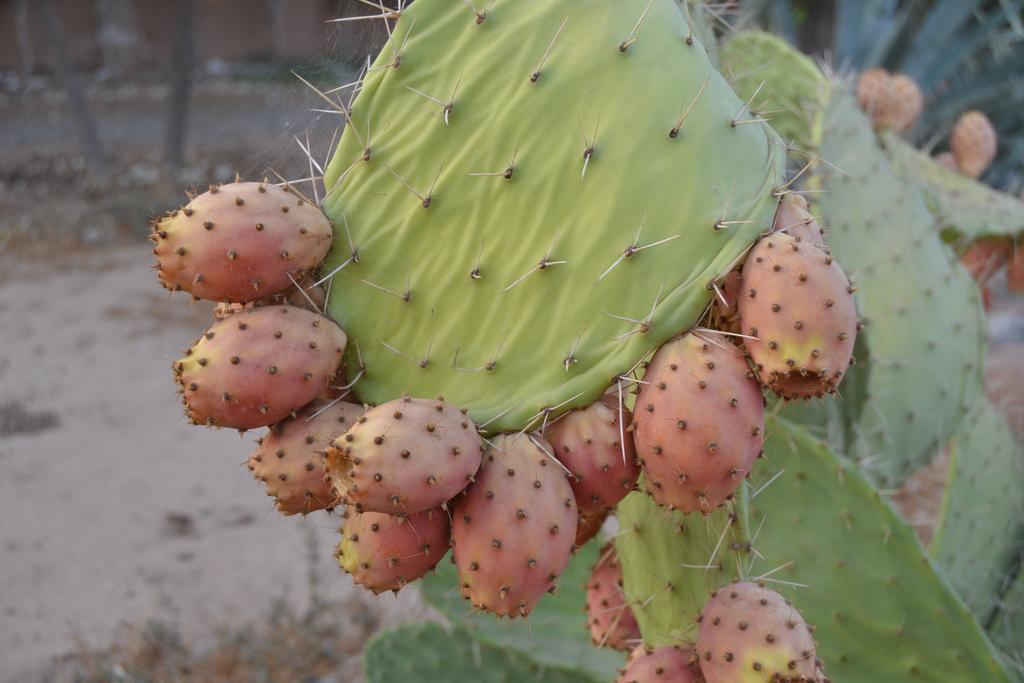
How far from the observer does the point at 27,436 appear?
13.5 ft

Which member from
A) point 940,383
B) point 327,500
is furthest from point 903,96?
point 327,500

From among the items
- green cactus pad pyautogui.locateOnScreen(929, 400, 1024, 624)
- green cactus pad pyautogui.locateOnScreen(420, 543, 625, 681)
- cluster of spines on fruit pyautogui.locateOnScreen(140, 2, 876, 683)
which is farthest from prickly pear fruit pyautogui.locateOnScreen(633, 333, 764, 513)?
green cactus pad pyautogui.locateOnScreen(929, 400, 1024, 624)

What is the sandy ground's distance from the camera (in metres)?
2.88

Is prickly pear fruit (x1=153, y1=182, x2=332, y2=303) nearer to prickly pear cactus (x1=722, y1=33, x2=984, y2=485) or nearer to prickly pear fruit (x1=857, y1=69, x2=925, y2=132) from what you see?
prickly pear cactus (x1=722, y1=33, x2=984, y2=485)

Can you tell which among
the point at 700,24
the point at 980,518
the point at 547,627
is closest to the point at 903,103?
the point at 980,518

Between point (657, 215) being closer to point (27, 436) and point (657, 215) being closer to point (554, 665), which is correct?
point (554, 665)

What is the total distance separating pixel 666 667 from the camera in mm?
1029

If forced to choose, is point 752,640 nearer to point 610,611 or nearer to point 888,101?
point 610,611

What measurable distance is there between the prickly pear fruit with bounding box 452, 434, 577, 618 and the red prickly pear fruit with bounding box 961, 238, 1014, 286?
176 cm

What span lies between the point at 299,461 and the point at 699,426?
379mm

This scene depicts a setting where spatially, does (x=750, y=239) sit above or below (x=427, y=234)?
above

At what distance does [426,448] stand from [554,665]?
1032 mm

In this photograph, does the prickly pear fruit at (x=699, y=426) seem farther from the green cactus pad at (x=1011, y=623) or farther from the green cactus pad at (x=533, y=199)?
the green cactus pad at (x=1011, y=623)

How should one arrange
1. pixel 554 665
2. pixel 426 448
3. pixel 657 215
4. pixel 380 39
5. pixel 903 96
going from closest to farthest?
1. pixel 426 448
2. pixel 657 215
3. pixel 380 39
4. pixel 554 665
5. pixel 903 96
